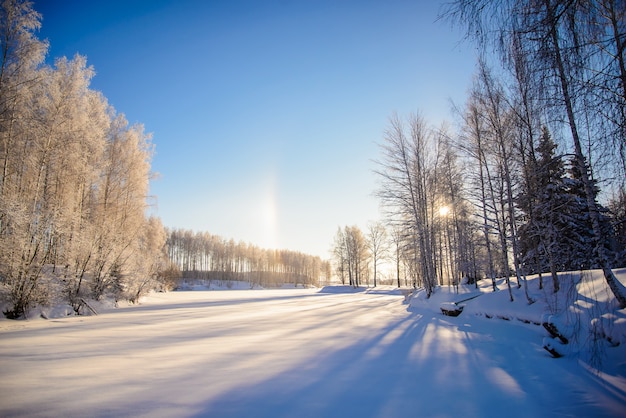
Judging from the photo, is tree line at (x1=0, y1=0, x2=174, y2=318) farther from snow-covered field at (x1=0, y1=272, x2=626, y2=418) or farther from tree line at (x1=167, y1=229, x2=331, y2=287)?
tree line at (x1=167, y1=229, x2=331, y2=287)

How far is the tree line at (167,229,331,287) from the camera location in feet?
234

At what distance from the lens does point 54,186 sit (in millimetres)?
13406

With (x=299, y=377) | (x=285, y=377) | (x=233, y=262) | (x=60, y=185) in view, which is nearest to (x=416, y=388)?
(x=299, y=377)

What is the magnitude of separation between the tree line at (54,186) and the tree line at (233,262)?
5238 centimetres

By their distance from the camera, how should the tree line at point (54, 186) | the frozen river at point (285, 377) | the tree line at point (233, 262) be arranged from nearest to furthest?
the frozen river at point (285, 377) → the tree line at point (54, 186) → the tree line at point (233, 262)

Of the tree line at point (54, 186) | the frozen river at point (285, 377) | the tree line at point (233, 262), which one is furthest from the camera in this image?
the tree line at point (233, 262)

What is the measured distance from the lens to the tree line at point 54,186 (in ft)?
32.7

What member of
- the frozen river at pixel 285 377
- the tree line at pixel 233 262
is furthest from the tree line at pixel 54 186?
the tree line at pixel 233 262

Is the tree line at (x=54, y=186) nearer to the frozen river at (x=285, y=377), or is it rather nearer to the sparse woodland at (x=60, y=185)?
the sparse woodland at (x=60, y=185)

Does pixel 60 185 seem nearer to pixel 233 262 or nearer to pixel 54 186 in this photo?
pixel 54 186

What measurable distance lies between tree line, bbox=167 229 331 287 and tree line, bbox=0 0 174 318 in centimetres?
5238

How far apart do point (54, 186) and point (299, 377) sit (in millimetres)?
16336

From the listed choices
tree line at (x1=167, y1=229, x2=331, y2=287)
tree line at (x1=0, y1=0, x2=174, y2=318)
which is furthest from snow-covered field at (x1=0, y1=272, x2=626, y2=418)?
tree line at (x1=167, y1=229, x2=331, y2=287)

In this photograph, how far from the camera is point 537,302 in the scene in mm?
8711
